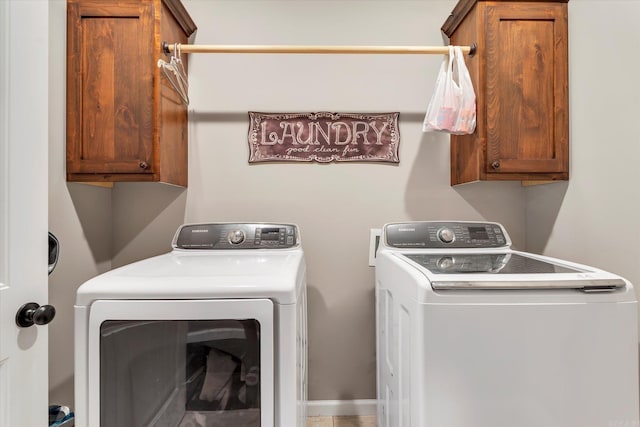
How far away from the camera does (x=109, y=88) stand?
1695mm

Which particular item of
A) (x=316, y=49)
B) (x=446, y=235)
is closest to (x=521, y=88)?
(x=446, y=235)

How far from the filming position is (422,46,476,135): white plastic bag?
1748 mm

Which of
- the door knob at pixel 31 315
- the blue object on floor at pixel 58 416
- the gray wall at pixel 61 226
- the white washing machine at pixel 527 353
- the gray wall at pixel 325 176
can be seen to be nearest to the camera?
the door knob at pixel 31 315

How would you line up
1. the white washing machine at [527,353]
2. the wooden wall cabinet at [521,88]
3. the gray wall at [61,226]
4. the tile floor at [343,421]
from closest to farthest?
the white washing machine at [527,353] → the gray wall at [61,226] → the wooden wall cabinet at [521,88] → the tile floor at [343,421]

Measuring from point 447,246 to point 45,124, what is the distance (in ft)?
5.51

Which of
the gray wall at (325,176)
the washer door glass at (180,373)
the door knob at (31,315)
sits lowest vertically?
the washer door glass at (180,373)

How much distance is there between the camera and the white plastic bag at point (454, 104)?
175 cm

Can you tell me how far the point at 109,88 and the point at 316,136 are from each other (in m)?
1.08

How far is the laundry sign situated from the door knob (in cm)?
134

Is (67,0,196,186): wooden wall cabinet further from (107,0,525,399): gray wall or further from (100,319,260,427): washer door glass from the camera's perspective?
(100,319,260,427): washer door glass

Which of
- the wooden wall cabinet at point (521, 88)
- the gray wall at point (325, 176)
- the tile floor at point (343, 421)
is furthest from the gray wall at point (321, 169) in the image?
the wooden wall cabinet at point (521, 88)

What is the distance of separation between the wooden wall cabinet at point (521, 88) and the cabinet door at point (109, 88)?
1597 mm

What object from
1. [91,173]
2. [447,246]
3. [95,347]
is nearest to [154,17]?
[91,173]

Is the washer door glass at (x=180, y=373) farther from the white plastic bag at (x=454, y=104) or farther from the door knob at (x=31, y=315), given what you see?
the white plastic bag at (x=454, y=104)
